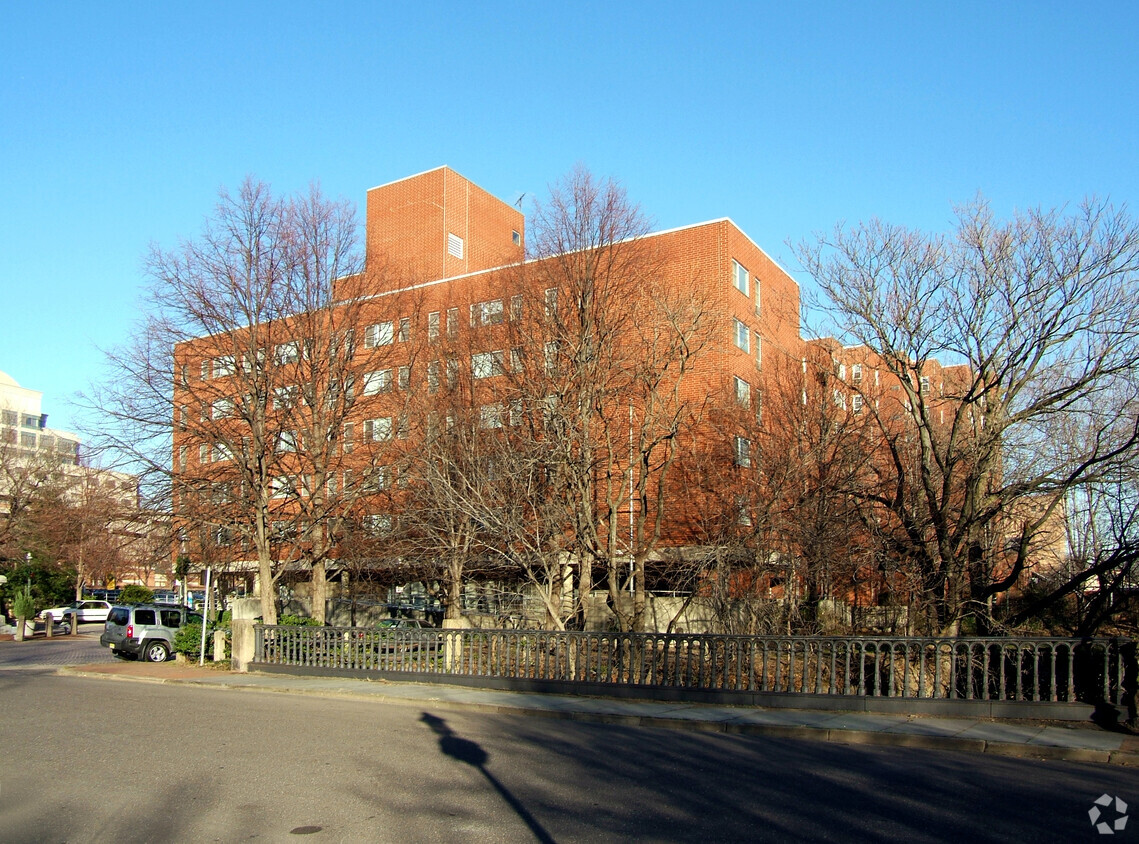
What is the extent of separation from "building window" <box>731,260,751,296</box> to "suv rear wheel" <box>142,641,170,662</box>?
880 inches

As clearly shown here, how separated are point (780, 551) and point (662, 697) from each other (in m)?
7.43

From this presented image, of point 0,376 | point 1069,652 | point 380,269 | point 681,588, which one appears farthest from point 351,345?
point 0,376

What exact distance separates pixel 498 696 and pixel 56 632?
4094 cm

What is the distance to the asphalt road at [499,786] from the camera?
7.50 m

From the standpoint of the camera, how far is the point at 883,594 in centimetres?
2238

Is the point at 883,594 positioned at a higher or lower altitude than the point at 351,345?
lower

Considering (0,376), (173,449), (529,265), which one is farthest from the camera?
(0,376)

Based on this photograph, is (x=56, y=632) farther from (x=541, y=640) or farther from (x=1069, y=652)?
(x=1069, y=652)

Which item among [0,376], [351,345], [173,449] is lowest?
[173,449]

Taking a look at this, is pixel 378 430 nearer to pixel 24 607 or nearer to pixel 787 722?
pixel 787 722

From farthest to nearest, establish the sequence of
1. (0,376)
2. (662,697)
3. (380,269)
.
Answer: (0,376), (380,269), (662,697)

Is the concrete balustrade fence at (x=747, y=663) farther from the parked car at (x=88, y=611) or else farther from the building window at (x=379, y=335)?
the parked car at (x=88, y=611)

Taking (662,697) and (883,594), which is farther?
(883,594)

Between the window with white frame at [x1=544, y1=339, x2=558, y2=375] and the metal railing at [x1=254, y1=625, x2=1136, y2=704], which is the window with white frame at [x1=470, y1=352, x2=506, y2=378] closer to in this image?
the window with white frame at [x1=544, y1=339, x2=558, y2=375]
